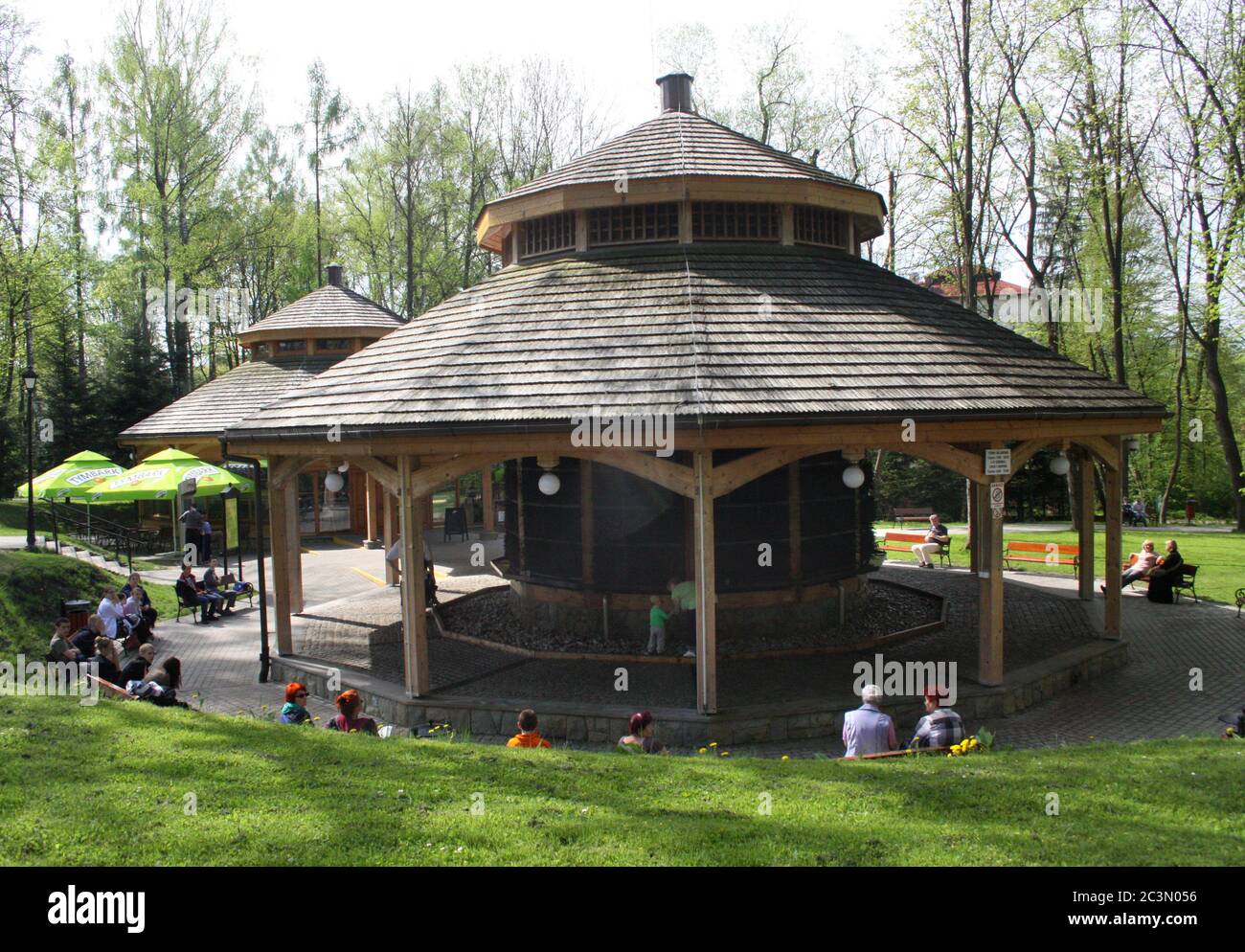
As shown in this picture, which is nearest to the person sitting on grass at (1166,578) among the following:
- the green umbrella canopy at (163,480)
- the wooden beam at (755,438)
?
the wooden beam at (755,438)

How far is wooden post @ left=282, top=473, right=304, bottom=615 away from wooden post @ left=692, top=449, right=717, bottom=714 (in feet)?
21.3

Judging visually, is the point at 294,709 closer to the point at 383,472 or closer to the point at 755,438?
the point at 383,472

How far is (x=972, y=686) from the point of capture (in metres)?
10.0

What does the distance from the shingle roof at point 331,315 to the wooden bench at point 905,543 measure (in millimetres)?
15932

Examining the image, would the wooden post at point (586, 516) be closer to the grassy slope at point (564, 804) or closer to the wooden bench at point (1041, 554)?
the grassy slope at point (564, 804)

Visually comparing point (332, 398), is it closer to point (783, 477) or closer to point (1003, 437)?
point (783, 477)

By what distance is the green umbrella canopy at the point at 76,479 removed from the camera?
19438 mm

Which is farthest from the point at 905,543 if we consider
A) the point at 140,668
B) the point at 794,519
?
the point at 140,668

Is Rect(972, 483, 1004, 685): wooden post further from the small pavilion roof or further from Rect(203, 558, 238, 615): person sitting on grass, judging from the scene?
the small pavilion roof

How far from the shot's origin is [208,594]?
16250mm

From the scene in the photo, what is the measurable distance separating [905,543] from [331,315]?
18.6 m

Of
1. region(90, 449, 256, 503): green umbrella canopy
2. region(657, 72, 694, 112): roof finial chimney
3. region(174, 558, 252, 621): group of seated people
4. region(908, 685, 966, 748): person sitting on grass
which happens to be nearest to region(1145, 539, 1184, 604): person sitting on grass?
region(908, 685, 966, 748): person sitting on grass

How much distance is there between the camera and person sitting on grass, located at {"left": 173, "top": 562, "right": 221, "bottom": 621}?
1584 cm

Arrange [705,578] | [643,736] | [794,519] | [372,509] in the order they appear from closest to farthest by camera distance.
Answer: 1. [643,736]
2. [705,578]
3. [794,519]
4. [372,509]
